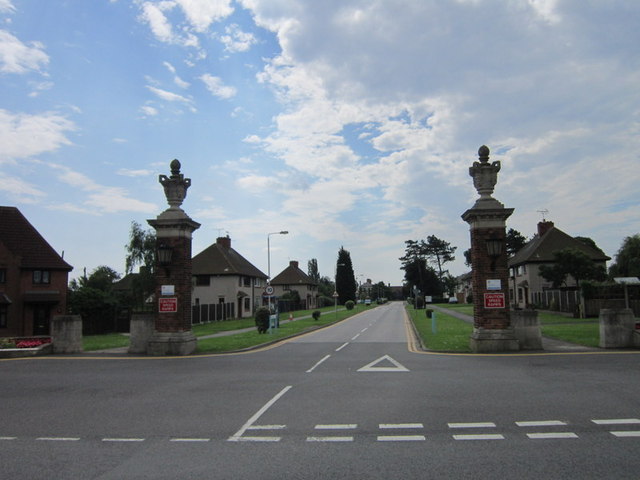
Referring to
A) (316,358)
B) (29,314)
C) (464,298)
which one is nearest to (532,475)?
(316,358)

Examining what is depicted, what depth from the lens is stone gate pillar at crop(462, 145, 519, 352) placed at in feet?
50.2

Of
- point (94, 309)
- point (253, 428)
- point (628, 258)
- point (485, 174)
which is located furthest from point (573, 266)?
point (94, 309)

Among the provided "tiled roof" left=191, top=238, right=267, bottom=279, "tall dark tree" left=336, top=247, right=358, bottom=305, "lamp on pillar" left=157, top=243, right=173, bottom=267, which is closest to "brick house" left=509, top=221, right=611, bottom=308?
"tiled roof" left=191, top=238, right=267, bottom=279

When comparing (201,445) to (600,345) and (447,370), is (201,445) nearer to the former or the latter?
(447,370)

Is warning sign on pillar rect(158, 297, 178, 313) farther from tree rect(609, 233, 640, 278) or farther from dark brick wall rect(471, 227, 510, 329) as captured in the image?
tree rect(609, 233, 640, 278)

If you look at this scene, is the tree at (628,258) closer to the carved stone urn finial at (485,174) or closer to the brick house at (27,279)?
the carved stone urn finial at (485,174)

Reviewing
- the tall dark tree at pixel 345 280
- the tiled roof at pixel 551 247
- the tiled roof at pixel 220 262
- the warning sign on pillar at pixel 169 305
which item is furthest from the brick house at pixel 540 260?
the tall dark tree at pixel 345 280

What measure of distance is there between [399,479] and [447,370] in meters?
7.19

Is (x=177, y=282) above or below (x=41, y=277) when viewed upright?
below

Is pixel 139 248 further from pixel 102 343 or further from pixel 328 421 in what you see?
pixel 328 421

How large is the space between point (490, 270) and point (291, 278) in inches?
2667

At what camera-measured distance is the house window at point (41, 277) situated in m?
38.6

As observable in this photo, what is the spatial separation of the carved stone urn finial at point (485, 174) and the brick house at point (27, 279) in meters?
34.9

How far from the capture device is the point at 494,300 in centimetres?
1541
